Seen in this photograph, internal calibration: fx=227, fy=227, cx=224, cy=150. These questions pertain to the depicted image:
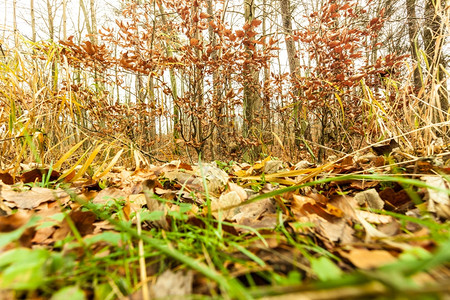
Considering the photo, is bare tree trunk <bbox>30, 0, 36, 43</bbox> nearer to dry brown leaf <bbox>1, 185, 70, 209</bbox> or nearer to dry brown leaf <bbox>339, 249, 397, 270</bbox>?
dry brown leaf <bbox>1, 185, 70, 209</bbox>

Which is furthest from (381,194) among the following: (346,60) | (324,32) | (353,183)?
(324,32)

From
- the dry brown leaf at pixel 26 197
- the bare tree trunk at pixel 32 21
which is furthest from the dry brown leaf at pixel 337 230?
the bare tree trunk at pixel 32 21

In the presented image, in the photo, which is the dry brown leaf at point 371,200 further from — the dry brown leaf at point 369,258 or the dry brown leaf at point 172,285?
the dry brown leaf at point 172,285

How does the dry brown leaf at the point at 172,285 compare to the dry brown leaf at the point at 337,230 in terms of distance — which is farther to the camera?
the dry brown leaf at the point at 337,230

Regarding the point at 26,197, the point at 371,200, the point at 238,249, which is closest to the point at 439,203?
the point at 371,200

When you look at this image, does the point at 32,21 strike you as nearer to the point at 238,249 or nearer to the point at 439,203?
the point at 238,249

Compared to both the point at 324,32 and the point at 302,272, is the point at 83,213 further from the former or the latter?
the point at 324,32

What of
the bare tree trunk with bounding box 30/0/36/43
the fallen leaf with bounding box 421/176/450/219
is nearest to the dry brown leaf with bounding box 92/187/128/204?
the fallen leaf with bounding box 421/176/450/219

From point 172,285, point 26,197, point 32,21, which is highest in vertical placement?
point 32,21

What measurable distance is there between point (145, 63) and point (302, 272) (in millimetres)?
2175

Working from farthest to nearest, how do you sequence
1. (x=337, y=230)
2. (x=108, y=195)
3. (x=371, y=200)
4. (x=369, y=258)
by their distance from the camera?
(x=108, y=195), (x=371, y=200), (x=337, y=230), (x=369, y=258)

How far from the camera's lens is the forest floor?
0.31m

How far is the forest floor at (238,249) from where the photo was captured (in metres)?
0.31

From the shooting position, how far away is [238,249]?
0.50m
